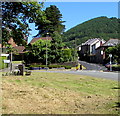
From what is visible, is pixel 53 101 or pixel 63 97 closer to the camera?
pixel 53 101

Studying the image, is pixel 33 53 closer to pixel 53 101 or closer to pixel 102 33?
pixel 53 101

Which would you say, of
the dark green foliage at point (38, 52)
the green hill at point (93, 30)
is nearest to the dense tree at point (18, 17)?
the dark green foliage at point (38, 52)

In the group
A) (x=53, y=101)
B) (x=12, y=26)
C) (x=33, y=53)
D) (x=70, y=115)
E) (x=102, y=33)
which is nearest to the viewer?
(x=70, y=115)

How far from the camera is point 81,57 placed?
3799 inches

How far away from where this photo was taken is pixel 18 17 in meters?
12.2

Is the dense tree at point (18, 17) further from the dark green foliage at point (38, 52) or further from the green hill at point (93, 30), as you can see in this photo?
the green hill at point (93, 30)

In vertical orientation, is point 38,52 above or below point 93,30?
below

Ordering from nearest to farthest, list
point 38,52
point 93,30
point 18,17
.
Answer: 1. point 18,17
2. point 38,52
3. point 93,30

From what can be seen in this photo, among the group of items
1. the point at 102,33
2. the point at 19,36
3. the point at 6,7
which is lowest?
the point at 19,36

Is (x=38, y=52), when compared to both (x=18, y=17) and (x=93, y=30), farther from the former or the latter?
(x=93, y=30)

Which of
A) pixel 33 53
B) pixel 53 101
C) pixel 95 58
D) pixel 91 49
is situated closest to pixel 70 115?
pixel 53 101

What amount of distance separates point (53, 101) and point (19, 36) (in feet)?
20.7

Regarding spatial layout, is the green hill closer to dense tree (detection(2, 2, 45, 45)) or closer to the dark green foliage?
the dark green foliage

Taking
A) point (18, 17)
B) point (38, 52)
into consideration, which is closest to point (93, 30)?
point (38, 52)
